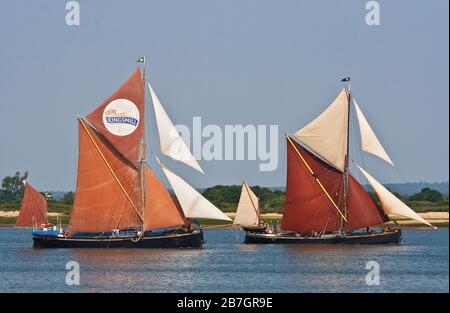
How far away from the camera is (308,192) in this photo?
108 meters

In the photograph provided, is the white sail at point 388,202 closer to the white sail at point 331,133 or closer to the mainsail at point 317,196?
the mainsail at point 317,196

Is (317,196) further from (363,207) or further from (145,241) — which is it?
(145,241)

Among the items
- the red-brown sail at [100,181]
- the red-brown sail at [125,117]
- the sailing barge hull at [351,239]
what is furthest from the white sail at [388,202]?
the red-brown sail at [100,181]

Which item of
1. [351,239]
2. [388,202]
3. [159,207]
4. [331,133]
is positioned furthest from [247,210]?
[159,207]

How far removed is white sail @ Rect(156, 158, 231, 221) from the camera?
99938 millimetres

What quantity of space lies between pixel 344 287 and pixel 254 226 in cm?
4846

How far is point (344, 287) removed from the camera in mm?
76562

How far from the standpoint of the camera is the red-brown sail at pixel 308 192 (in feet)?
355

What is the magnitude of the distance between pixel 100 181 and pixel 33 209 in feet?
68.1

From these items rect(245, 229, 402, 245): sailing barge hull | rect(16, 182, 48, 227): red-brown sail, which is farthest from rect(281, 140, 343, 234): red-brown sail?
rect(16, 182, 48, 227): red-brown sail

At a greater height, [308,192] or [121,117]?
[121,117]

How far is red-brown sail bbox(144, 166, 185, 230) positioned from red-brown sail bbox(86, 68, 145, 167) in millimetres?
2438
